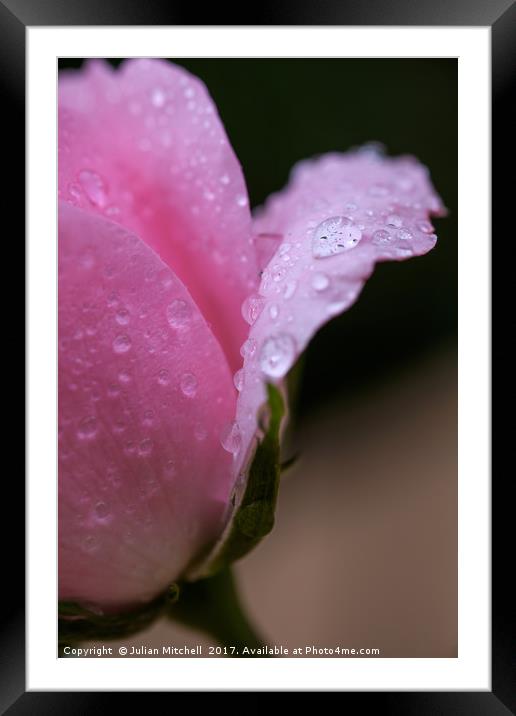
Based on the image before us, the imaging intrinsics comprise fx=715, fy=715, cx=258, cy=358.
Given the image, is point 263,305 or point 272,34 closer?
point 263,305

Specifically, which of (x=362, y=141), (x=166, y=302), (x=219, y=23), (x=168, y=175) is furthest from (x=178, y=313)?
(x=362, y=141)

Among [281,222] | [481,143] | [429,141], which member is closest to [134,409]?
[281,222]

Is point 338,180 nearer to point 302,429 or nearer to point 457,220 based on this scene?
point 457,220

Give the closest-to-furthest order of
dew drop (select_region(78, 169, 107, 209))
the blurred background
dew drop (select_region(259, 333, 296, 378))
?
dew drop (select_region(259, 333, 296, 378)) < dew drop (select_region(78, 169, 107, 209)) < the blurred background

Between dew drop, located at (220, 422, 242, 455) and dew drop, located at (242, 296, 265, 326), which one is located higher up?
dew drop, located at (242, 296, 265, 326)

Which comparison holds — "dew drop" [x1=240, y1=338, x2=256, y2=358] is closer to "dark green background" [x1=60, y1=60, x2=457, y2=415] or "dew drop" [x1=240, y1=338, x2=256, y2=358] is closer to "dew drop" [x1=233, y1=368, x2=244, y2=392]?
"dew drop" [x1=233, y1=368, x2=244, y2=392]

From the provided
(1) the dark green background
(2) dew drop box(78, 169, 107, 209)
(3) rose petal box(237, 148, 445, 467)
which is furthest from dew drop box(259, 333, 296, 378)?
(1) the dark green background

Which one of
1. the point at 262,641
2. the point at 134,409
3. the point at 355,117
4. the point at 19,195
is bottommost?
the point at 262,641
